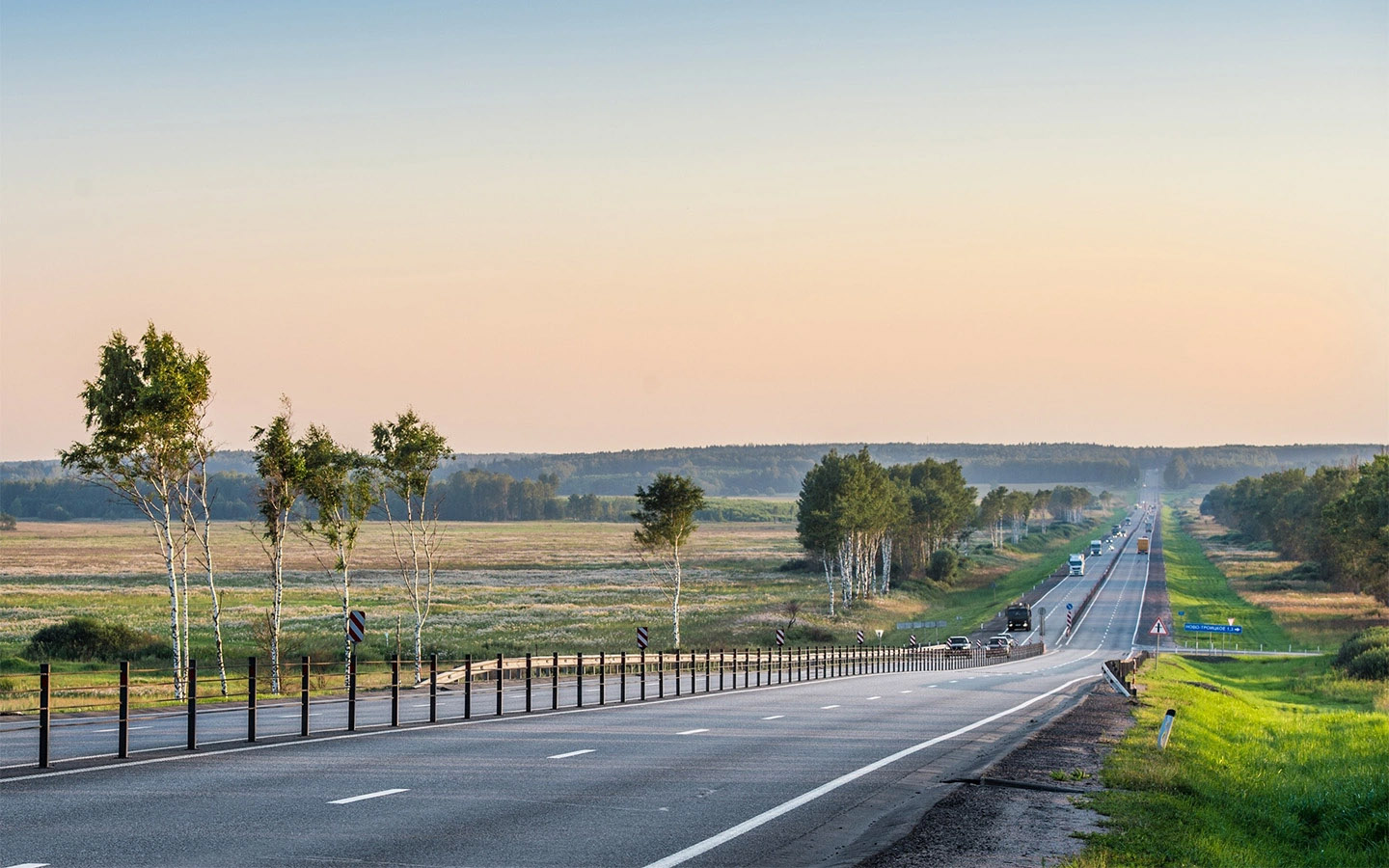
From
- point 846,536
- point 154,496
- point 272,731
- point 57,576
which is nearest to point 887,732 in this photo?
point 272,731

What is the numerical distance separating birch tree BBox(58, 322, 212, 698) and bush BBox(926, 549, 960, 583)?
401 ft

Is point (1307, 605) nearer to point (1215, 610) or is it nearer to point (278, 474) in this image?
A: point (1215, 610)

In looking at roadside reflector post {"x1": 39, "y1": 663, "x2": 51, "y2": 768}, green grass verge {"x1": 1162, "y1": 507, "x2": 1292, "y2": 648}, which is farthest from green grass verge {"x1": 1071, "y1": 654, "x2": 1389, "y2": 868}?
green grass verge {"x1": 1162, "y1": 507, "x2": 1292, "y2": 648}

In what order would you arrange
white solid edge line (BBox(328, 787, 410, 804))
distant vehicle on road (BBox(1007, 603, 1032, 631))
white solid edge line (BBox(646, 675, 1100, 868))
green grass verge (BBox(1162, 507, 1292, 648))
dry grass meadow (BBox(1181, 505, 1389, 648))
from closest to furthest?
white solid edge line (BBox(646, 675, 1100, 868)) < white solid edge line (BBox(328, 787, 410, 804)) < dry grass meadow (BBox(1181, 505, 1389, 648)) < green grass verge (BBox(1162, 507, 1292, 648)) < distant vehicle on road (BBox(1007, 603, 1032, 631))

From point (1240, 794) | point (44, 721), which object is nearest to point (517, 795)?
point (44, 721)

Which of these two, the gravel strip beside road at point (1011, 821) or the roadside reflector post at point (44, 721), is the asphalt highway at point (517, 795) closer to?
the roadside reflector post at point (44, 721)

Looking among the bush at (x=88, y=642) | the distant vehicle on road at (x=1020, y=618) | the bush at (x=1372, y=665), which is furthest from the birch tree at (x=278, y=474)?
the distant vehicle on road at (x=1020, y=618)

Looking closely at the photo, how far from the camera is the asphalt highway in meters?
11.6

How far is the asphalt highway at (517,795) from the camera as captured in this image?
11617mm

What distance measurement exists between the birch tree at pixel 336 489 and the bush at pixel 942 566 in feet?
364

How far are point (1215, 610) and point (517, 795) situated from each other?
117963mm

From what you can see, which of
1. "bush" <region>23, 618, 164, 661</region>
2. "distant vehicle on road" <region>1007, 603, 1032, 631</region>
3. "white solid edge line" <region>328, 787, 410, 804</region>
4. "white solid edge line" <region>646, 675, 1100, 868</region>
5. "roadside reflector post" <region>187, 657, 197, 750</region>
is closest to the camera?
"white solid edge line" <region>646, 675, 1100, 868</region>

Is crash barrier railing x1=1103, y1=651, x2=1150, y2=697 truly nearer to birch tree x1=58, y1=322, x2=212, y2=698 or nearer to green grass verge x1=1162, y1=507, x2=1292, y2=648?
birch tree x1=58, y1=322, x2=212, y2=698

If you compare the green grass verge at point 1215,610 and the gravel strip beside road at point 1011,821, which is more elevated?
the gravel strip beside road at point 1011,821
